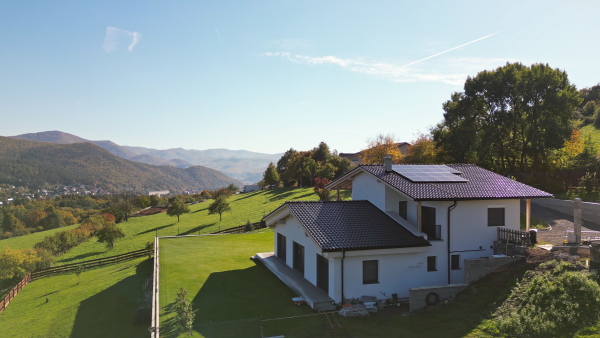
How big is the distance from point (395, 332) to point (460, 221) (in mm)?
7863

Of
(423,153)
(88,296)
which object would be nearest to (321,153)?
(423,153)

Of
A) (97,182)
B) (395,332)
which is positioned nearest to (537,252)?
(395,332)

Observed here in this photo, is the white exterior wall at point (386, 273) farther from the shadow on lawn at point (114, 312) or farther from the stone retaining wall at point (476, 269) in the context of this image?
the shadow on lawn at point (114, 312)

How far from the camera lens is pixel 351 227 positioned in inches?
670

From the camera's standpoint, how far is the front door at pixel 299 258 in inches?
765

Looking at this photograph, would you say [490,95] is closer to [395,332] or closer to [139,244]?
[395,332]

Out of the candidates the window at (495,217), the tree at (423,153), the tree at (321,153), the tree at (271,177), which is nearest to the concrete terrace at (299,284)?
the window at (495,217)

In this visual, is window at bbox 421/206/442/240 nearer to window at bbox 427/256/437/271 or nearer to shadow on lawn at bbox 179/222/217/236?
window at bbox 427/256/437/271

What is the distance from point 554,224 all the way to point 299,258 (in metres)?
18.3

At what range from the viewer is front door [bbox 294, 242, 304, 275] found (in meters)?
19.4

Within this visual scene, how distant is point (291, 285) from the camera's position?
1759 cm

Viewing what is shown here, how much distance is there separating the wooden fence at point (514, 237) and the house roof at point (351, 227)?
15.1 ft

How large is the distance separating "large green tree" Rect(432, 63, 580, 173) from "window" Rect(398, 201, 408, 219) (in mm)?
25686

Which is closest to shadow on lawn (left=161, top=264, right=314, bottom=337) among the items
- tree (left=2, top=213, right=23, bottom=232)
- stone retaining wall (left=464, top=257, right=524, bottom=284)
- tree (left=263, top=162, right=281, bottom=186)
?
stone retaining wall (left=464, top=257, right=524, bottom=284)
